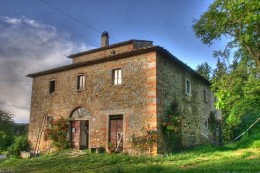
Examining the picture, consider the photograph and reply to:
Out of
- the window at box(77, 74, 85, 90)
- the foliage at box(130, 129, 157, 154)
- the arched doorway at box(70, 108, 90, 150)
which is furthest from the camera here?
the window at box(77, 74, 85, 90)

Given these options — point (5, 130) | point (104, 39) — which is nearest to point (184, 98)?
point (104, 39)

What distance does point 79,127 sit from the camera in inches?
706

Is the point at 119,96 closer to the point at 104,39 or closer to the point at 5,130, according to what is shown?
the point at 104,39

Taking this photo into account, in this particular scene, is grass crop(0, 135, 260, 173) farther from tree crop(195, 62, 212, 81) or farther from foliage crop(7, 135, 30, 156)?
tree crop(195, 62, 212, 81)

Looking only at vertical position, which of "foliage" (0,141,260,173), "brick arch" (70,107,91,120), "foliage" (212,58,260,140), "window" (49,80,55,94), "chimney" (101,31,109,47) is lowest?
"foliage" (0,141,260,173)

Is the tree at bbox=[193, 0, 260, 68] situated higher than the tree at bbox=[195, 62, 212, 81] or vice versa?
the tree at bbox=[195, 62, 212, 81]

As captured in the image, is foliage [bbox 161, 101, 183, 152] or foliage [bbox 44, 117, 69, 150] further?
foliage [bbox 44, 117, 69, 150]

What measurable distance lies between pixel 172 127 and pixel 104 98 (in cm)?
467

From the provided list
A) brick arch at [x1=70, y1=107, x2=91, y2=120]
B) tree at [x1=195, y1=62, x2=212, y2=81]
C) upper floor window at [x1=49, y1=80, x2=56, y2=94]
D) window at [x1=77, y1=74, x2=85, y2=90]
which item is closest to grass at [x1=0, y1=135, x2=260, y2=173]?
brick arch at [x1=70, y1=107, x2=91, y2=120]

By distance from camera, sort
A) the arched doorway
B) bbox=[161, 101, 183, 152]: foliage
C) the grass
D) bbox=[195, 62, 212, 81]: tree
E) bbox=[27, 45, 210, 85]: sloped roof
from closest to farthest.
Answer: the grass, bbox=[161, 101, 183, 152]: foliage, bbox=[27, 45, 210, 85]: sloped roof, the arched doorway, bbox=[195, 62, 212, 81]: tree

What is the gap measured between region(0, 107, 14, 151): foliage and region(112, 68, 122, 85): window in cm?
1400

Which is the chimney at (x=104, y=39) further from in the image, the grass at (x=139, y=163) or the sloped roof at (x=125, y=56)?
the grass at (x=139, y=163)

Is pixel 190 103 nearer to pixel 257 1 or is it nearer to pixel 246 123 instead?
pixel 257 1

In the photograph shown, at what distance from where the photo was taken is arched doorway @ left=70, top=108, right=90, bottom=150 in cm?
1759
